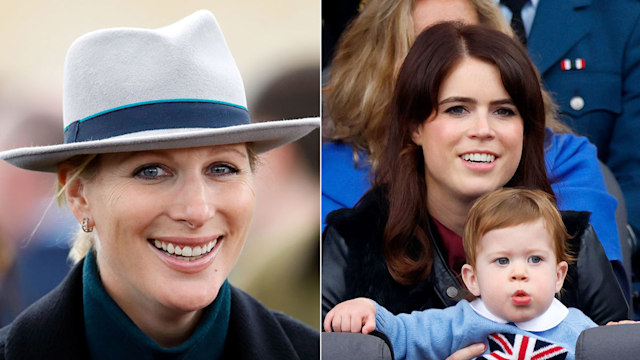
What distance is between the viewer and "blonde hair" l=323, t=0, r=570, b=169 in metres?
2.66

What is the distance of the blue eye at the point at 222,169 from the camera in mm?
2396

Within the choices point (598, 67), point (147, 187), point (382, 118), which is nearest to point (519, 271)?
point (382, 118)

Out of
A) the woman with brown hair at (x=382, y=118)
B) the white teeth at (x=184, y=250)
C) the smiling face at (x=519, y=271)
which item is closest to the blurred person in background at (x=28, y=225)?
the white teeth at (x=184, y=250)

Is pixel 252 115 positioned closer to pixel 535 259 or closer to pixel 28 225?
pixel 28 225

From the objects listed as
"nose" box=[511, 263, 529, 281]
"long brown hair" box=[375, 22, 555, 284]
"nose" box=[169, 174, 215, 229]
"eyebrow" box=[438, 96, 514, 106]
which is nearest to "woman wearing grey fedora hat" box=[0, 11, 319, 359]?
"nose" box=[169, 174, 215, 229]

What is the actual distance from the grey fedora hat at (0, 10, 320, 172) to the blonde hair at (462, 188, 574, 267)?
0.74 m

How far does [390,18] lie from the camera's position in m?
2.68

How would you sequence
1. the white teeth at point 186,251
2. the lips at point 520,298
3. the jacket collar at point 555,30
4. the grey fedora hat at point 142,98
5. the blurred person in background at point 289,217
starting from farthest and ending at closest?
1. the blurred person in background at point 289,217
2. the jacket collar at point 555,30
3. the lips at point 520,298
4. the white teeth at point 186,251
5. the grey fedora hat at point 142,98

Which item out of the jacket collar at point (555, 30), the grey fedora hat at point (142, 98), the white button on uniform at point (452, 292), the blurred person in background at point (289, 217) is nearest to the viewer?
the grey fedora hat at point (142, 98)

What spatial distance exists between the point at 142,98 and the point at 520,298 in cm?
133

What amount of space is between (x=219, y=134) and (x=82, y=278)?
69 cm

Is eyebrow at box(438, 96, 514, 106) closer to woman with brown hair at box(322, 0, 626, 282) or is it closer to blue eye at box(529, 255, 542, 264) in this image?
woman with brown hair at box(322, 0, 626, 282)

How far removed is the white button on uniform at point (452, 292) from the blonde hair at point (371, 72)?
1.62 feet

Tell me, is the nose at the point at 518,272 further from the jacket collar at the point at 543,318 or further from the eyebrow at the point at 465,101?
the eyebrow at the point at 465,101
